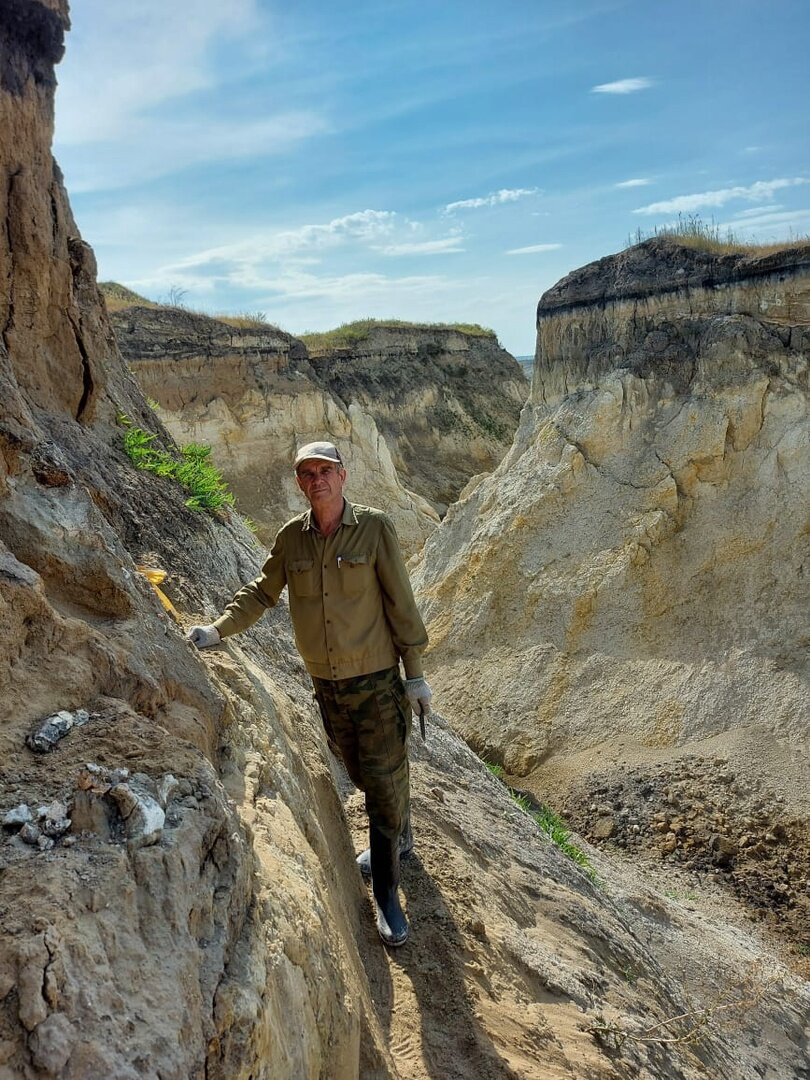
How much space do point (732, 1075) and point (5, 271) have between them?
5.37 meters

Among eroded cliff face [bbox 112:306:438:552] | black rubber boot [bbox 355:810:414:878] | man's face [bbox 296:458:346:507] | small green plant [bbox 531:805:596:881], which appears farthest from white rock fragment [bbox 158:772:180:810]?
eroded cliff face [bbox 112:306:438:552]

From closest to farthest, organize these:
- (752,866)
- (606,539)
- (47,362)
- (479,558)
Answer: (47,362)
(752,866)
(606,539)
(479,558)

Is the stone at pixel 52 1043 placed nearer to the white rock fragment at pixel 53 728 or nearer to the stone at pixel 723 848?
the white rock fragment at pixel 53 728

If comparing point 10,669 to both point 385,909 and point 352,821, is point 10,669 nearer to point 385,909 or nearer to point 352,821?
point 385,909

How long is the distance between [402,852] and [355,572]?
1.55m

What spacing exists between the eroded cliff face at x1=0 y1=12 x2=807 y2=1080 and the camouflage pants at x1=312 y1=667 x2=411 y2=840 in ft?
0.84

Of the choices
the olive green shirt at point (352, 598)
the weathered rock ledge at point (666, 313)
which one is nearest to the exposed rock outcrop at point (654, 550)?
the weathered rock ledge at point (666, 313)

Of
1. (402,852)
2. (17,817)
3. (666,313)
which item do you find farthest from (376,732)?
(666,313)

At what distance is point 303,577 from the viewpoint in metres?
3.16

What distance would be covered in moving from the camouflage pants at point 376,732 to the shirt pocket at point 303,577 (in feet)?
1.20


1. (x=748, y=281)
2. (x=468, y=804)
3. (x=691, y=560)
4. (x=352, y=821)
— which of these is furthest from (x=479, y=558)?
(x=352, y=821)

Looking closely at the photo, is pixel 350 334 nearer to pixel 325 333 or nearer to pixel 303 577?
pixel 325 333

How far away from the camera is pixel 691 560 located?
10180 millimetres

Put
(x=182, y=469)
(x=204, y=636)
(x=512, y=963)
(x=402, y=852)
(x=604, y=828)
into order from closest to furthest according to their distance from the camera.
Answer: (x=204, y=636) → (x=512, y=963) → (x=402, y=852) → (x=182, y=469) → (x=604, y=828)
